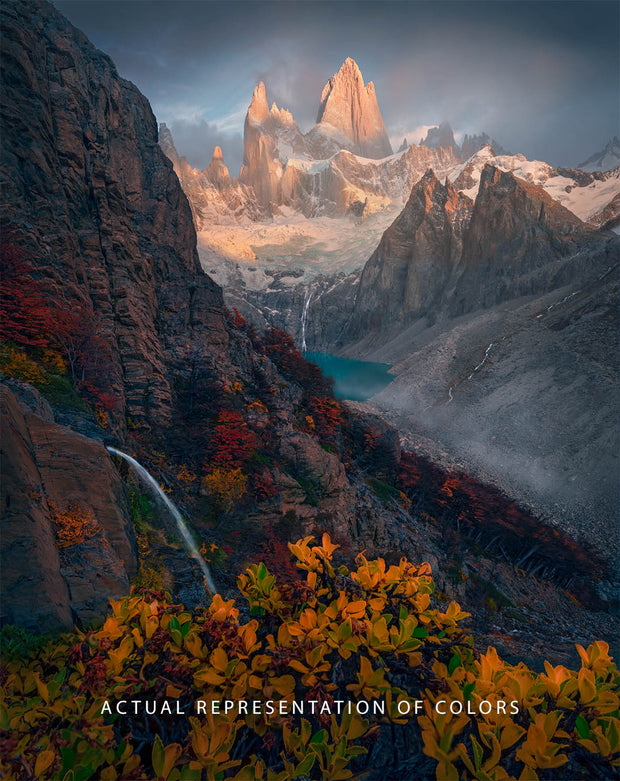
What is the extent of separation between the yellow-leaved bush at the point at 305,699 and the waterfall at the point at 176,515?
7.67m

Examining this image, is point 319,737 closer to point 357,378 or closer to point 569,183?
point 357,378

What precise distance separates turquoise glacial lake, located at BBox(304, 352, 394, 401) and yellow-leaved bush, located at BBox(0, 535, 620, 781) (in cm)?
4285

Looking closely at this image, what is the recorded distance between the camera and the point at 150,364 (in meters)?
14.7

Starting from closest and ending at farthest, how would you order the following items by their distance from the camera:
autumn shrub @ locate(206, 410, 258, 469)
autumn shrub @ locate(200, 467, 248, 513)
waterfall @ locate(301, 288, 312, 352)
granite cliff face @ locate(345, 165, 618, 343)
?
autumn shrub @ locate(200, 467, 248, 513) → autumn shrub @ locate(206, 410, 258, 469) → granite cliff face @ locate(345, 165, 618, 343) → waterfall @ locate(301, 288, 312, 352)

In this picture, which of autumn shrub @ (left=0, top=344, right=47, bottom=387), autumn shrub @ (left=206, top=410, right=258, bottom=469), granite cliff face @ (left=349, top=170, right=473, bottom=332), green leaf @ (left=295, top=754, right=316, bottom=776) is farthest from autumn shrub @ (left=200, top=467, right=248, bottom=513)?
granite cliff face @ (left=349, top=170, right=473, bottom=332)

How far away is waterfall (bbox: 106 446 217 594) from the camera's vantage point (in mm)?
9625

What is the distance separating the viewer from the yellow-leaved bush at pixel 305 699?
1689 mm

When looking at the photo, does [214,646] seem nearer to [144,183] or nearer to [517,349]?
[144,183]

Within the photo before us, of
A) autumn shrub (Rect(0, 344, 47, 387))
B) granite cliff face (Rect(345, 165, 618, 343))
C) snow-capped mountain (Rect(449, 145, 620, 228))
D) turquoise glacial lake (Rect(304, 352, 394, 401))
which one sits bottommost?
turquoise glacial lake (Rect(304, 352, 394, 401))

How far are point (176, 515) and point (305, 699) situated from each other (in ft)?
30.9

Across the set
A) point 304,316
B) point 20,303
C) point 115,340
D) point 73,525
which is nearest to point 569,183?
point 304,316

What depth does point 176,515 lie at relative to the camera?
10.5m

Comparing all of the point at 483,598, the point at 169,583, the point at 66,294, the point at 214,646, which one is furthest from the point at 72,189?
the point at 483,598

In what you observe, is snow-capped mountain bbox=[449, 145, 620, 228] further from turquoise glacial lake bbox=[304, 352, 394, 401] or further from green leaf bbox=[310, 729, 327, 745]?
green leaf bbox=[310, 729, 327, 745]
